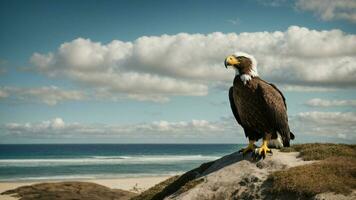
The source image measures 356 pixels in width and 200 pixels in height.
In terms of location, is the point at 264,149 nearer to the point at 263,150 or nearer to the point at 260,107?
the point at 263,150

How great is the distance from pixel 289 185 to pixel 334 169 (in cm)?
162

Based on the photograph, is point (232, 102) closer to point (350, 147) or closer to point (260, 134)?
point (260, 134)

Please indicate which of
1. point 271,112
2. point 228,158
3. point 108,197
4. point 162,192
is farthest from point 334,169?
point 108,197

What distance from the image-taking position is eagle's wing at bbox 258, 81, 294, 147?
12.9 metres

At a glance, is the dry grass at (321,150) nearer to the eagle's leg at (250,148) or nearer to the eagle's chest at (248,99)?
the eagle's leg at (250,148)

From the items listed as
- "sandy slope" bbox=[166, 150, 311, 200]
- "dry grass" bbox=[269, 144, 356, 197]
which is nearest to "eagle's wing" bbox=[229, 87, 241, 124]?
"sandy slope" bbox=[166, 150, 311, 200]

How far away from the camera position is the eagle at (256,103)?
1290 cm

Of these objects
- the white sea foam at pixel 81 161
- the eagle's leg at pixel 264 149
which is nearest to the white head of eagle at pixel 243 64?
the eagle's leg at pixel 264 149

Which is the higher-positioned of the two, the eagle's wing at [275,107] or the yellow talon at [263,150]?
the eagle's wing at [275,107]

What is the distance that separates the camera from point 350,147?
15.4 m

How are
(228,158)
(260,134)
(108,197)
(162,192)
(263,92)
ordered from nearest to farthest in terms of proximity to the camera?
(263,92) < (260,134) < (228,158) < (162,192) < (108,197)

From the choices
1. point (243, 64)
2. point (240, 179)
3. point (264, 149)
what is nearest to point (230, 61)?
point (243, 64)

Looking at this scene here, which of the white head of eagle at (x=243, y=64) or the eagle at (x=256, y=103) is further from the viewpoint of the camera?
the white head of eagle at (x=243, y=64)

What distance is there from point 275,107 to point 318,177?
96.3 inches
